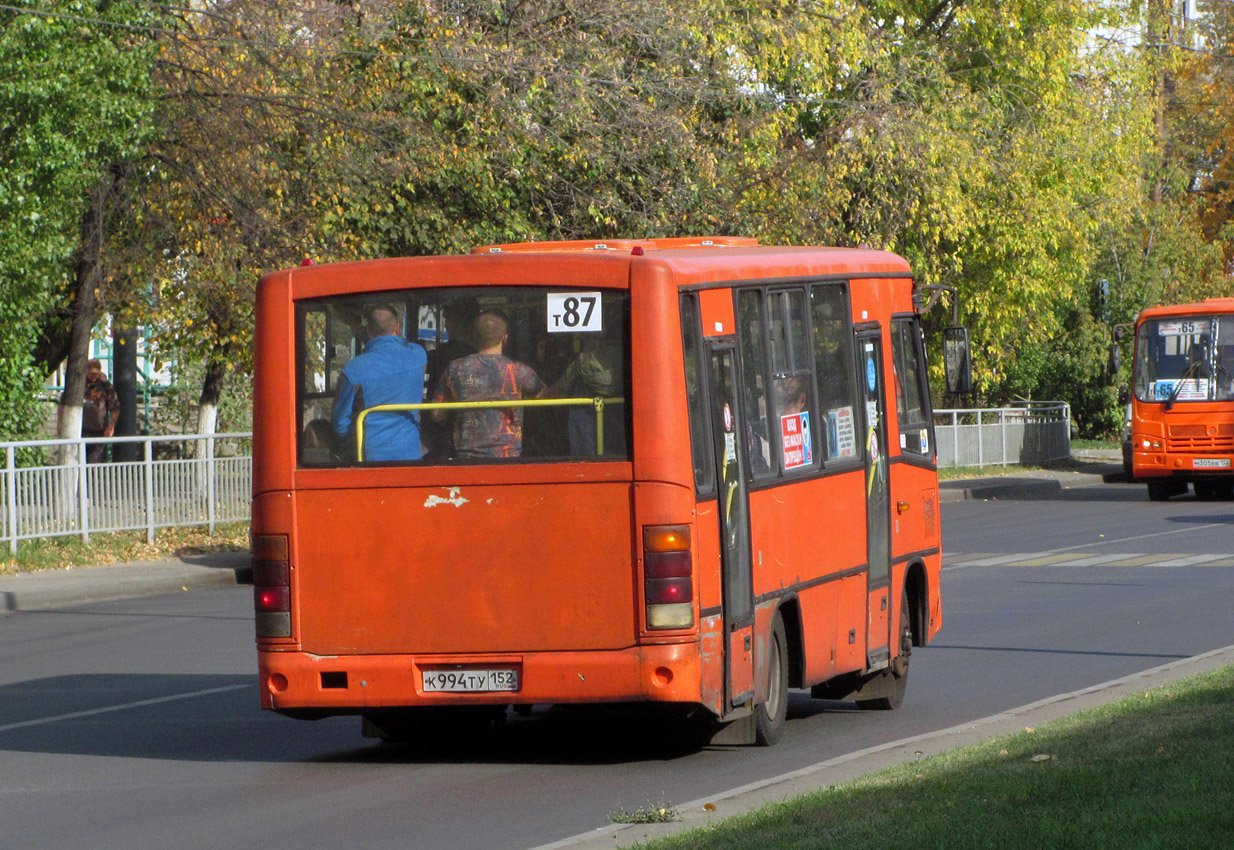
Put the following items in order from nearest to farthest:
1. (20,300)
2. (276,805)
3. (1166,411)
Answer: (276,805)
(20,300)
(1166,411)

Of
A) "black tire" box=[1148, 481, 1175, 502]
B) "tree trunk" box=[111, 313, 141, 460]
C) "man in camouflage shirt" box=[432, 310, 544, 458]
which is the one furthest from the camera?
"black tire" box=[1148, 481, 1175, 502]

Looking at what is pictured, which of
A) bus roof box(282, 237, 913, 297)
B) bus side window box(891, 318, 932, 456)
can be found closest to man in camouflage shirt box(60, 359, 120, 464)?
bus side window box(891, 318, 932, 456)

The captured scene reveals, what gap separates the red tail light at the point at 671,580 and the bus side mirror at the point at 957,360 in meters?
4.49

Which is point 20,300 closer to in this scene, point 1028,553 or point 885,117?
point 1028,553

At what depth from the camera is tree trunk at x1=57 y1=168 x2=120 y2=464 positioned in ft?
75.4

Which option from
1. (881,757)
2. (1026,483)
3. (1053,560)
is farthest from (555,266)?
(1026,483)

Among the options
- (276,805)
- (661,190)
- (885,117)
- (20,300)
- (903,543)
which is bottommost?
(276,805)

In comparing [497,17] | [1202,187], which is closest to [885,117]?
[497,17]

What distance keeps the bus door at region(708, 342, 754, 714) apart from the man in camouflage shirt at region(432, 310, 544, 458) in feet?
2.93

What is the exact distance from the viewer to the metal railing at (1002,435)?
3875 centimetres

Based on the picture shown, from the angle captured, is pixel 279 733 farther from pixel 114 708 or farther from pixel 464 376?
pixel 464 376

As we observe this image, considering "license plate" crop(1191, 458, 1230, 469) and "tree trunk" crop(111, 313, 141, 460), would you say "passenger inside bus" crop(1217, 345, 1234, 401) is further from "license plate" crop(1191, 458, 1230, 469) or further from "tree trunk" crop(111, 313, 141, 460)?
"tree trunk" crop(111, 313, 141, 460)

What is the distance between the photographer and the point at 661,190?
26359mm

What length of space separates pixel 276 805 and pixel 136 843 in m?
0.86
